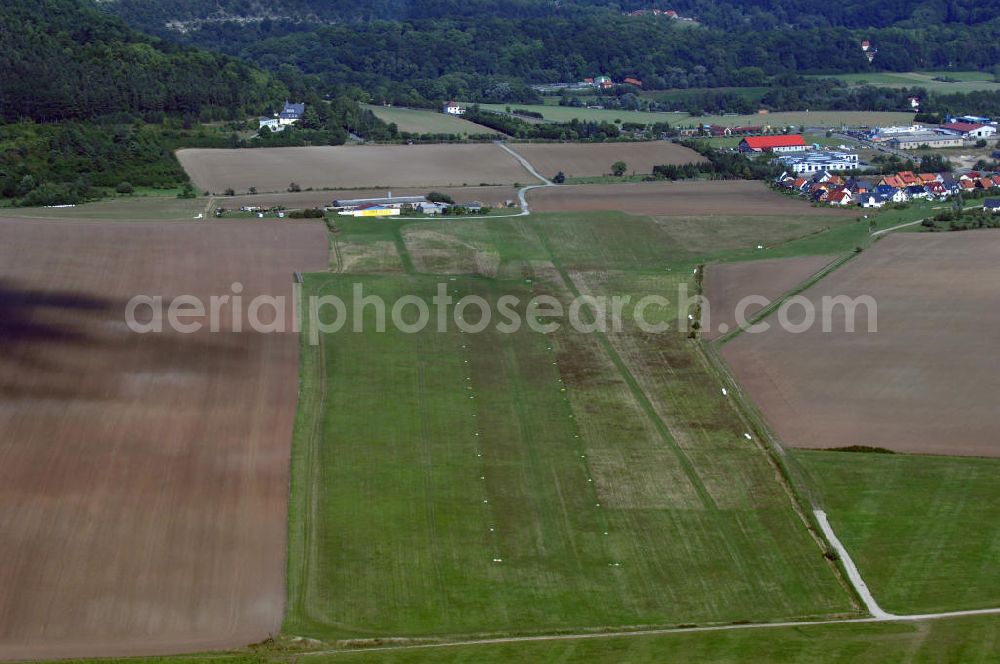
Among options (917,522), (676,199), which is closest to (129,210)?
(676,199)

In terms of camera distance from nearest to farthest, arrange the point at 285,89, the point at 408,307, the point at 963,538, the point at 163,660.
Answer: the point at 163,660
the point at 963,538
the point at 408,307
the point at 285,89

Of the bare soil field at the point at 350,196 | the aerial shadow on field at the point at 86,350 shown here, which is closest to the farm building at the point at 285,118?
the bare soil field at the point at 350,196

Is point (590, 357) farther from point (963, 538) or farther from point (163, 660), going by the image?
point (163, 660)

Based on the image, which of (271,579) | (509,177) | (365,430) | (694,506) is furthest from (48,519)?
(509,177)

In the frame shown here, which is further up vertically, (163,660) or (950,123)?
(163,660)

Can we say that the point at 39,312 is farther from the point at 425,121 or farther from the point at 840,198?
the point at 425,121

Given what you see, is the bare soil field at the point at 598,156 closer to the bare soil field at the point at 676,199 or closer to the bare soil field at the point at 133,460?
the bare soil field at the point at 676,199
